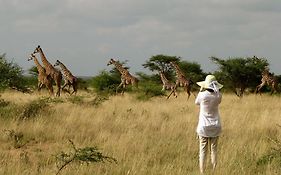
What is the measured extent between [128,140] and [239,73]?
2213 centimetres

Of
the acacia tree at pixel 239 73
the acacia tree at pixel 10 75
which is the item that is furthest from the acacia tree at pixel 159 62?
the acacia tree at pixel 10 75

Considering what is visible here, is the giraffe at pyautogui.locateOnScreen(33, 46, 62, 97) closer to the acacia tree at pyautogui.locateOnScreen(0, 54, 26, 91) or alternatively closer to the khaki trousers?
the acacia tree at pyautogui.locateOnScreen(0, 54, 26, 91)

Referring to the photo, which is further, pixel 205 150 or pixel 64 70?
pixel 64 70

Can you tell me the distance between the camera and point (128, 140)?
830cm

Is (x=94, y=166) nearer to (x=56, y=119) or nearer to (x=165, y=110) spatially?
(x=56, y=119)

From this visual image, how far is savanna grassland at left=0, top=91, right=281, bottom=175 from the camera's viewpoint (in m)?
6.38

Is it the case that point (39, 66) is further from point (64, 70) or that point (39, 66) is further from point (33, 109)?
point (33, 109)

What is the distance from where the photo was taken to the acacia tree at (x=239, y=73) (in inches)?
1161

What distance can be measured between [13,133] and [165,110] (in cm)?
588

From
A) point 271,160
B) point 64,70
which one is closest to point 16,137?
point 271,160

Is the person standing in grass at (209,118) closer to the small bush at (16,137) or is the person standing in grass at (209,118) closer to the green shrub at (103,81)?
the small bush at (16,137)

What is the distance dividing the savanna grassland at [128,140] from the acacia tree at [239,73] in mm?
17098

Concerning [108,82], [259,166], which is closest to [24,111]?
[259,166]

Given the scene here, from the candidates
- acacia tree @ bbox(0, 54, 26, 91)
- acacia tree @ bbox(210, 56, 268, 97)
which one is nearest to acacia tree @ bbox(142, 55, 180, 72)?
acacia tree @ bbox(210, 56, 268, 97)
